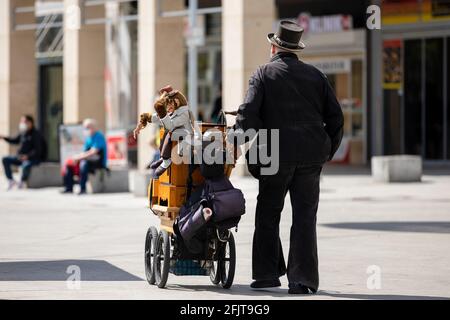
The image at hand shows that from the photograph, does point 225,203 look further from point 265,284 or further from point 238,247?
point 238,247

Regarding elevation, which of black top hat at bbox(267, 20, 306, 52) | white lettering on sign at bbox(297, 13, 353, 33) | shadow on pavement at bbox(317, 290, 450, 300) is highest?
white lettering on sign at bbox(297, 13, 353, 33)

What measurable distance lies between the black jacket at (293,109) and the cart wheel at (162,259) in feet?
3.66

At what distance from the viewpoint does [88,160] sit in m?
23.1

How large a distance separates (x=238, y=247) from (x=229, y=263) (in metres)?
3.61

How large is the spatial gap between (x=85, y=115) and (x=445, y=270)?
23.5 metres

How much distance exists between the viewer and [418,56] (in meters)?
32.4

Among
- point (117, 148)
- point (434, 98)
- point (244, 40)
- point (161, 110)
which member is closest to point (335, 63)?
point (434, 98)

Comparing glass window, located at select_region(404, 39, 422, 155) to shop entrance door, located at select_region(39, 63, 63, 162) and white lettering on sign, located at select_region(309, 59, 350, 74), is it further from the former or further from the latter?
shop entrance door, located at select_region(39, 63, 63, 162)

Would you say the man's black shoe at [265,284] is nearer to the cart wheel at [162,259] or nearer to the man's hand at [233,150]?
the cart wheel at [162,259]

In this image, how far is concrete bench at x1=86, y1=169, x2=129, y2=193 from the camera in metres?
23.3

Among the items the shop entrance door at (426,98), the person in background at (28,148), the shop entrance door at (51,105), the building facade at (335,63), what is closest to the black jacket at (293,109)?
the person in background at (28,148)

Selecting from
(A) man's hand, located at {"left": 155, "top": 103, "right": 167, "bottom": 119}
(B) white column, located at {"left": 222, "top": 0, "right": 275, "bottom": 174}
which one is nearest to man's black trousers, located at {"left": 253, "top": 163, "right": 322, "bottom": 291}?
(A) man's hand, located at {"left": 155, "top": 103, "right": 167, "bottom": 119}

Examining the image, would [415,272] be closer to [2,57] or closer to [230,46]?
[230,46]

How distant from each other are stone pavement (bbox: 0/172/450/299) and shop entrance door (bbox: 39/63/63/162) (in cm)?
1507
